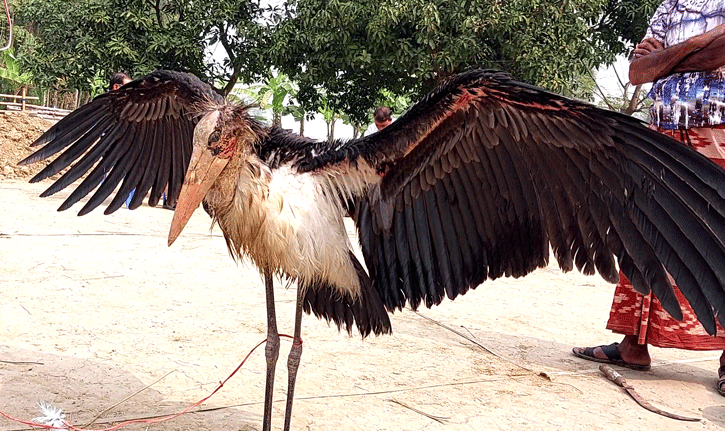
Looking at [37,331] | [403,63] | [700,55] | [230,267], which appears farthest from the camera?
[403,63]

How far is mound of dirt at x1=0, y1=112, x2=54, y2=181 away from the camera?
48.5 feet

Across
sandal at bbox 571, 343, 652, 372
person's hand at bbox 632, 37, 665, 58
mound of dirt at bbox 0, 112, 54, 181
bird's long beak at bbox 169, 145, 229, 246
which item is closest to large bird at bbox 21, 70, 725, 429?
bird's long beak at bbox 169, 145, 229, 246

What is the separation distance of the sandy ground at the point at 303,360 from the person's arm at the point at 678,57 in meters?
1.73

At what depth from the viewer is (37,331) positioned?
13.1 feet

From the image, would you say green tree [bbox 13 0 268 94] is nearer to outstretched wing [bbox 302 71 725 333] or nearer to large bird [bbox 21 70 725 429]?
large bird [bbox 21 70 725 429]

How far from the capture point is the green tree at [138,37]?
1166cm

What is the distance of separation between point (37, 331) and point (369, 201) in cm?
233

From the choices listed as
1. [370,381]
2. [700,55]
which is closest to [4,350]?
[370,381]

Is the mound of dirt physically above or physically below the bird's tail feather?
above

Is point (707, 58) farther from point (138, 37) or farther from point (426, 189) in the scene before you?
point (138, 37)

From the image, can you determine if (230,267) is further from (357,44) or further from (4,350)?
(357,44)

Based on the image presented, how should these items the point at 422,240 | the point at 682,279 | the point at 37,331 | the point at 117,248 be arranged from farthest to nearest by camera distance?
the point at 117,248, the point at 37,331, the point at 422,240, the point at 682,279

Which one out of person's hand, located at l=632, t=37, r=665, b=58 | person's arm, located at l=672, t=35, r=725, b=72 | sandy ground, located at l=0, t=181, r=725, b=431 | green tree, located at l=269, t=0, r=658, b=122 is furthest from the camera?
green tree, located at l=269, t=0, r=658, b=122

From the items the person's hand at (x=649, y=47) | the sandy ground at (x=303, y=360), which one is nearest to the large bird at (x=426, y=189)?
the sandy ground at (x=303, y=360)
